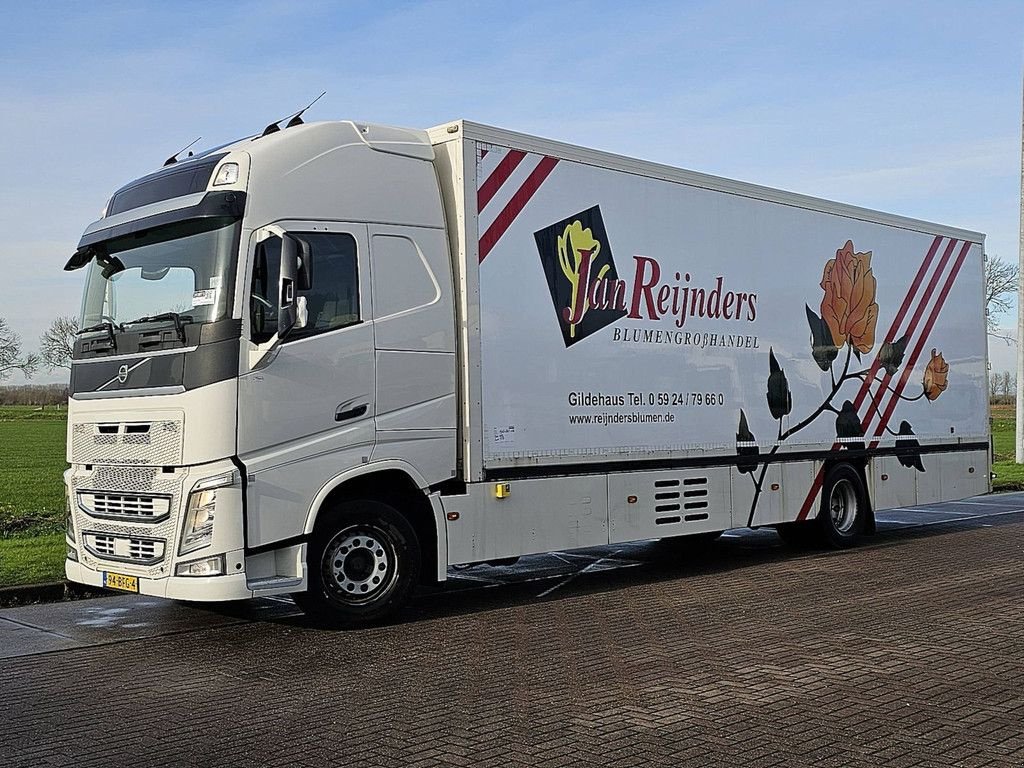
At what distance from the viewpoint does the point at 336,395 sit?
29.8 feet

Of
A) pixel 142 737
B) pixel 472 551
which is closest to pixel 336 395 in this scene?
pixel 472 551

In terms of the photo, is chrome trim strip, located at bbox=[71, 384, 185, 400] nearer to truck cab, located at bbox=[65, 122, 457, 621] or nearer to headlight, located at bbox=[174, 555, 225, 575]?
truck cab, located at bbox=[65, 122, 457, 621]

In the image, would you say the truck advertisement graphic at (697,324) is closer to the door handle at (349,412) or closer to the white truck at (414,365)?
the white truck at (414,365)

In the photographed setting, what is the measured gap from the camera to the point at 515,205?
34.1 ft

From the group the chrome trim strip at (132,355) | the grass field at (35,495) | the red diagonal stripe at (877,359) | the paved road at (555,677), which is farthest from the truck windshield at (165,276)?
the red diagonal stripe at (877,359)

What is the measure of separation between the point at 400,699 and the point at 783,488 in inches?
284

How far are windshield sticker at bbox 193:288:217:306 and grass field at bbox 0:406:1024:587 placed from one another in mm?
4077

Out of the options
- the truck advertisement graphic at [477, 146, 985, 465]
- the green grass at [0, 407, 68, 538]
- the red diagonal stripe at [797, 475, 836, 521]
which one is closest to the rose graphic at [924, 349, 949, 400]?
the truck advertisement graphic at [477, 146, 985, 465]

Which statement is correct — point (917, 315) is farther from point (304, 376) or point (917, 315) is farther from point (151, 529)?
point (151, 529)

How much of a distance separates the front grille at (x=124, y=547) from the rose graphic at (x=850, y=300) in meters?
8.46

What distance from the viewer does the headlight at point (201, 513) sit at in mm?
8414

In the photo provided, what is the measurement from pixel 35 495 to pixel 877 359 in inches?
608

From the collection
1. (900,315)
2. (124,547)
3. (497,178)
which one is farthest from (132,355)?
(900,315)

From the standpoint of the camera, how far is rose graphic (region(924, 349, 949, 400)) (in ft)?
51.3
